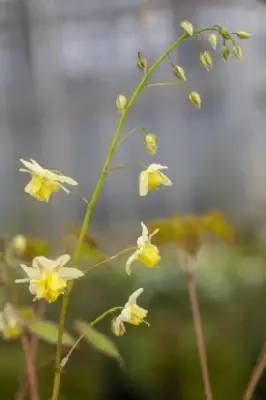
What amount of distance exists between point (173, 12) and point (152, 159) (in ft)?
0.73

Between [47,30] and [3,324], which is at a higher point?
[47,30]

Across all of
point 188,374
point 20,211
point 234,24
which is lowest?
point 188,374

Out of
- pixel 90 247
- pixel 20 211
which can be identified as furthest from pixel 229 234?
pixel 20 211

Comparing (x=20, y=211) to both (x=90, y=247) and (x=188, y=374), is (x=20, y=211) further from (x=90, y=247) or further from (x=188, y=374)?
(x=188, y=374)

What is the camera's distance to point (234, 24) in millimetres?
838

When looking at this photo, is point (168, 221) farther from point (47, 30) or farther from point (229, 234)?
point (47, 30)

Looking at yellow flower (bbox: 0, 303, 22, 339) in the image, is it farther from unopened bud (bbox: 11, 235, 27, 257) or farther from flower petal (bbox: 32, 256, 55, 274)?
flower petal (bbox: 32, 256, 55, 274)

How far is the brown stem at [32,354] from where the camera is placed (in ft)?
2.68

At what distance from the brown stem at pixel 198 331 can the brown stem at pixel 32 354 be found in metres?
0.22

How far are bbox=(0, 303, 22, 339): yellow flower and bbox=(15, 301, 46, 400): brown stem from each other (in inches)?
1.1

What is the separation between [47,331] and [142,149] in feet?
0.98

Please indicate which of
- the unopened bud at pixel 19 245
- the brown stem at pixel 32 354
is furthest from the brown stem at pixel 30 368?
the unopened bud at pixel 19 245

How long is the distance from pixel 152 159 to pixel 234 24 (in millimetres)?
239

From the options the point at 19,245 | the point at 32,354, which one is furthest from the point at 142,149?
the point at 32,354
